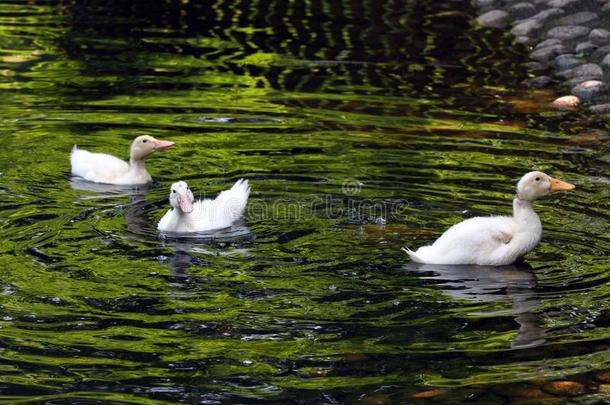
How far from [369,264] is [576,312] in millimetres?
1661

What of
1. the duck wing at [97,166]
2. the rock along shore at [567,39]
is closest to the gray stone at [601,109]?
the rock along shore at [567,39]

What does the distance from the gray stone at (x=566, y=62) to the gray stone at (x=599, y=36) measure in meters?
0.44

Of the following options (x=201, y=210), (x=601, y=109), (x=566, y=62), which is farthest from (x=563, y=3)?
(x=201, y=210)

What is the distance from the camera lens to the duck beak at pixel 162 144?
12.0 meters

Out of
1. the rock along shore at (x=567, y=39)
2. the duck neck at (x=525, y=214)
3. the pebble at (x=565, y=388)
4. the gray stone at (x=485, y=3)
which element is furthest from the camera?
the gray stone at (x=485, y=3)

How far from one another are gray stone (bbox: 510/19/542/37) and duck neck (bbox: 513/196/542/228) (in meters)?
8.22

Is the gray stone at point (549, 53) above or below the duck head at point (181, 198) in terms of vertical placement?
above

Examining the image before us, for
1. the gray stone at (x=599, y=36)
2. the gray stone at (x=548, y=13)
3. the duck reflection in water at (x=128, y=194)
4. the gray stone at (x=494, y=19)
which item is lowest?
the duck reflection in water at (x=128, y=194)

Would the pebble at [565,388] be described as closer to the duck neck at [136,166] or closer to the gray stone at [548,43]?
the duck neck at [136,166]

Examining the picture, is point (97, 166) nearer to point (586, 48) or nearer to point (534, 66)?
point (534, 66)

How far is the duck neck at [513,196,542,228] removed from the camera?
31.0 feet

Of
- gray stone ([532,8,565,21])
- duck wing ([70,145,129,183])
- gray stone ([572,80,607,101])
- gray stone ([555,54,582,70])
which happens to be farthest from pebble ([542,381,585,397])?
gray stone ([532,8,565,21])

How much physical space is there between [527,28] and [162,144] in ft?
24.1

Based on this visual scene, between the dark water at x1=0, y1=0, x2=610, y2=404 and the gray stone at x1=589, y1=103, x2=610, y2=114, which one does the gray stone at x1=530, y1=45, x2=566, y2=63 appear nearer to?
the dark water at x1=0, y1=0, x2=610, y2=404
